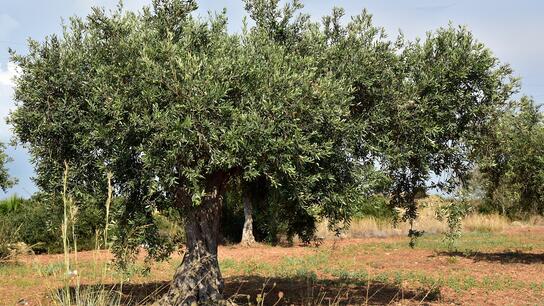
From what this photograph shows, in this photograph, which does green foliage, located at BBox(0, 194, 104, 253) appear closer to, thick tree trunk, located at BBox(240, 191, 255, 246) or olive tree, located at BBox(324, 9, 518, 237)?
thick tree trunk, located at BBox(240, 191, 255, 246)

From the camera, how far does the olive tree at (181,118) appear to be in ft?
28.9

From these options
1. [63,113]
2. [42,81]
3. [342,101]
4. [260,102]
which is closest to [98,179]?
[63,113]

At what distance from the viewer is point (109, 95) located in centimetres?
972

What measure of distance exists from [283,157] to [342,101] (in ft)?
5.37

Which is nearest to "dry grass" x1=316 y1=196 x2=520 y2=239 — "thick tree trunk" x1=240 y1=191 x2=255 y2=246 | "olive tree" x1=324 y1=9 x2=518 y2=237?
"thick tree trunk" x1=240 y1=191 x2=255 y2=246

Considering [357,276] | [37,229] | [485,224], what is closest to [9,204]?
[37,229]

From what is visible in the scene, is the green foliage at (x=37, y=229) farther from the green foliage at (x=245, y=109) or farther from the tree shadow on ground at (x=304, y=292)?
the green foliage at (x=245, y=109)

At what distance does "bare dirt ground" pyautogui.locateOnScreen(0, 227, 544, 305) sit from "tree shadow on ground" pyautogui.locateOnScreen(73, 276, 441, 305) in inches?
1.2

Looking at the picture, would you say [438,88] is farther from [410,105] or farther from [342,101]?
[342,101]

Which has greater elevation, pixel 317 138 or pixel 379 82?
pixel 379 82

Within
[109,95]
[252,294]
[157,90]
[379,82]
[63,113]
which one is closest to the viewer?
[157,90]

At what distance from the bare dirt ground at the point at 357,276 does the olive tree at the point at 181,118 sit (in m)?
1.70

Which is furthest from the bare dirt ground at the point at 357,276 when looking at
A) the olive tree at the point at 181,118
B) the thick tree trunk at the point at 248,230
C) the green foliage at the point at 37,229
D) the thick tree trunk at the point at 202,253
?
the green foliage at the point at 37,229

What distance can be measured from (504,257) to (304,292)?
13.1 metres
